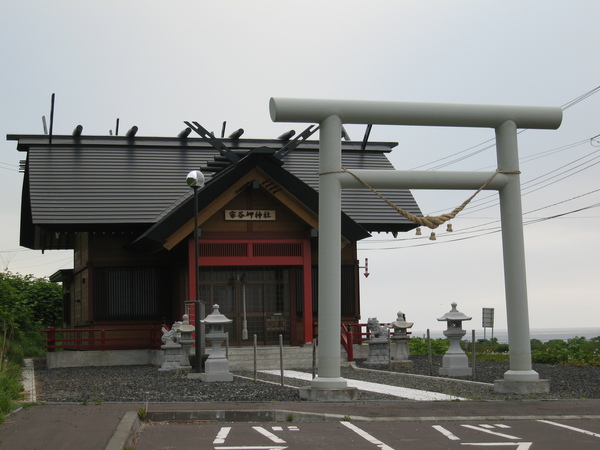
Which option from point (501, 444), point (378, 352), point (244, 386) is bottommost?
point (501, 444)

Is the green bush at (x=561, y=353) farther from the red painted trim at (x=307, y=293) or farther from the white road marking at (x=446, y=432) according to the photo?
the white road marking at (x=446, y=432)

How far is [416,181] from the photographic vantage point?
14164 millimetres

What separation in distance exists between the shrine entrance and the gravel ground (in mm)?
3880

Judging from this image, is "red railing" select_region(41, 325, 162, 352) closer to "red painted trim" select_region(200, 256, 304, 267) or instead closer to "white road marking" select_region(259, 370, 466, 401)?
"red painted trim" select_region(200, 256, 304, 267)

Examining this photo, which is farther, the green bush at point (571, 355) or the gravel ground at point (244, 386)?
the green bush at point (571, 355)

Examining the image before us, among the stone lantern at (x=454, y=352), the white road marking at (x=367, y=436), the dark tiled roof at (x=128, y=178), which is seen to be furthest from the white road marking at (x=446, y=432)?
the dark tiled roof at (x=128, y=178)

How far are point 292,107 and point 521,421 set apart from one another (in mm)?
6127

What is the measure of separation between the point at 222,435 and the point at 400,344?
1287 cm

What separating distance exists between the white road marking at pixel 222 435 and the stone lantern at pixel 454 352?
9.20 metres

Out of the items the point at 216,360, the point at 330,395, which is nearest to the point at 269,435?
the point at 330,395

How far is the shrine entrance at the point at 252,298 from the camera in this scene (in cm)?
2461

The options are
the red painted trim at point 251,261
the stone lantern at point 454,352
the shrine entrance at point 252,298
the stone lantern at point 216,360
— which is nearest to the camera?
the stone lantern at point 216,360

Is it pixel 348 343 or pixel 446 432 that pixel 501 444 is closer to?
pixel 446 432

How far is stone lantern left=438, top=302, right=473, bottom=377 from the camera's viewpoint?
18328 mm
